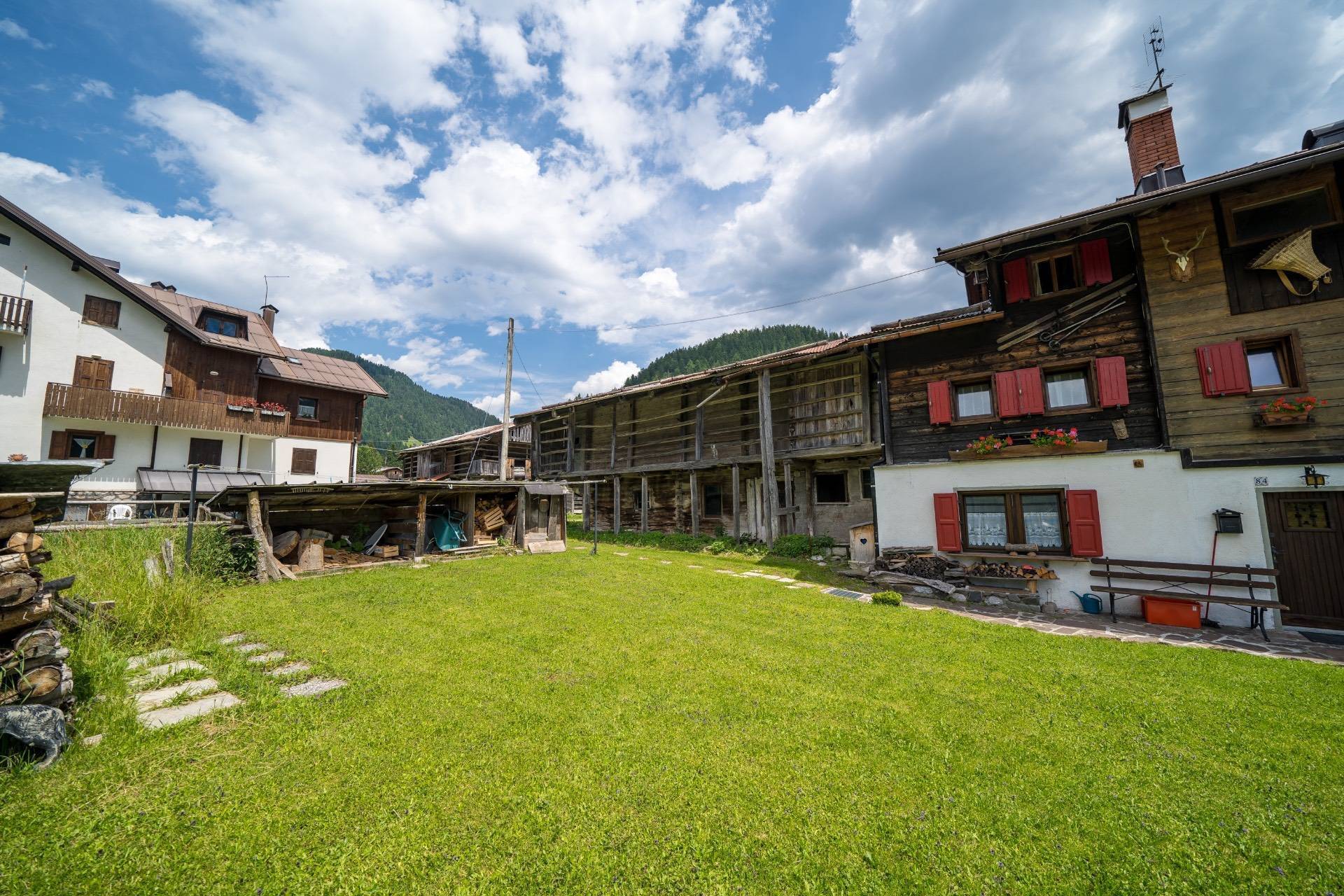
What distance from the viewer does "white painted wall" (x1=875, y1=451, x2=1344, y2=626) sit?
28.0 feet

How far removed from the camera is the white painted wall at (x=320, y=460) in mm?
22719

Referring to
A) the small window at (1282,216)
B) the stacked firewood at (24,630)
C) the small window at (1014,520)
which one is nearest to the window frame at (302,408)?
the stacked firewood at (24,630)

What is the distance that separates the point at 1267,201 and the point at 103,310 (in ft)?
113

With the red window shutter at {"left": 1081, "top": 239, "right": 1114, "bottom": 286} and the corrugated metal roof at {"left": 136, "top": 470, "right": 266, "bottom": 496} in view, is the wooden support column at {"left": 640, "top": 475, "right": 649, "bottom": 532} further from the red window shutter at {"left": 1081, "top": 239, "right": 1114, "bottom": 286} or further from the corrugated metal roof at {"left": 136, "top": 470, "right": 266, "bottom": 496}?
the red window shutter at {"left": 1081, "top": 239, "right": 1114, "bottom": 286}

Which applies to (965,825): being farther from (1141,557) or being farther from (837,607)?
(1141,557)

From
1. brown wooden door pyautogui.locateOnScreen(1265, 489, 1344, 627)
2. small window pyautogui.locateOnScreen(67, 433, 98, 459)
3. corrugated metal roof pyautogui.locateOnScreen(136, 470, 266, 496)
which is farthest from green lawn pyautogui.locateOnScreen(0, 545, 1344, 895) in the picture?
small window pyautogui.locateOnScreen(67, 433, 98, 459)

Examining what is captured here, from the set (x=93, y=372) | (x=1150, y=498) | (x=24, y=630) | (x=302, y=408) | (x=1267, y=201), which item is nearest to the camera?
(x=24, y=630)

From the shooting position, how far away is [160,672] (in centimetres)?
486

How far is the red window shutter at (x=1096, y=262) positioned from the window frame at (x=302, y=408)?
3057 cm

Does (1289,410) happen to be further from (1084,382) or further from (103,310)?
(103,310)

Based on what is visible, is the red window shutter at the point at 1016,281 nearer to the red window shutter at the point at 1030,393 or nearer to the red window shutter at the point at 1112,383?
the red window shutter at the point at 1030,393

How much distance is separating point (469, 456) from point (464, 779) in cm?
3055

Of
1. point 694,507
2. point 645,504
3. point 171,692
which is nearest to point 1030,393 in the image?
point 694,507

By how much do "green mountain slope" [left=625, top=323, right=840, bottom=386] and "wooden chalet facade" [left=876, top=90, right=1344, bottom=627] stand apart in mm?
60851
